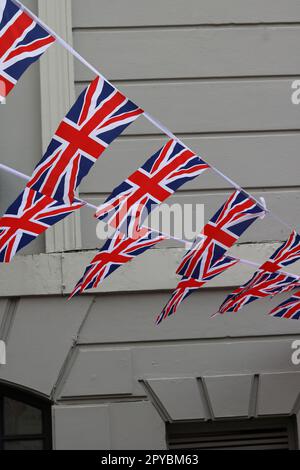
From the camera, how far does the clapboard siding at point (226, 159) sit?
7.57 metres

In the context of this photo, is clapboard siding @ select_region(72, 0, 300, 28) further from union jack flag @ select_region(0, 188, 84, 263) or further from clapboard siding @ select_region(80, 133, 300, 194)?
union jack flag @ select_region(0, 188, 84, 263)

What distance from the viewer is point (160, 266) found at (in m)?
7.35

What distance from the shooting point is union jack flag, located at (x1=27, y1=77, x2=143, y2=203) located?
506cm

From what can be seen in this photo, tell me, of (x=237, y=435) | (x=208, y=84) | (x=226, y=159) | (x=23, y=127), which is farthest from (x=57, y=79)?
(x=237, y=435)

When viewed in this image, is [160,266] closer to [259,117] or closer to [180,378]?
[180,378]

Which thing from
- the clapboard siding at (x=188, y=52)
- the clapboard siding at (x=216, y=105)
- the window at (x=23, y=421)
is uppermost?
the clapboard siding at (x=188, y=52)

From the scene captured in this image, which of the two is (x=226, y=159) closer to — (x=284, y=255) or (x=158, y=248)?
(x=158, y=248)

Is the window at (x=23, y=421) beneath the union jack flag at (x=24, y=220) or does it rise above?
beneath

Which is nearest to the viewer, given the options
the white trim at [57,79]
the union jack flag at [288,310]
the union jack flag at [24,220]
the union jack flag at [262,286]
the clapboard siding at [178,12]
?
the union jack flag at [24,220]

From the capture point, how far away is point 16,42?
15.9ft

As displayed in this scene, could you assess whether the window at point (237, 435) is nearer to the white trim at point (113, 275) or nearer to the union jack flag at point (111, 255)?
the white trim at point (113, 275)

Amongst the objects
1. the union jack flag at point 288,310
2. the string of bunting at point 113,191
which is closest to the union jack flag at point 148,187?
the string of bunting at point 113,191

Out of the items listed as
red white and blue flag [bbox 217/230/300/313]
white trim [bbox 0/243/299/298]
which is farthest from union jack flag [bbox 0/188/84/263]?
white trim [bbox 0/243/299/298]
